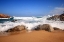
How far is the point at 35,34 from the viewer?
1.80m

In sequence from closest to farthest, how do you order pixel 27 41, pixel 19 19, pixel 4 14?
pixel 27 41 → pixel 4 14 → pixel 19 19

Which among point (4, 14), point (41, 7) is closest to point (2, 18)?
point (4, 14)

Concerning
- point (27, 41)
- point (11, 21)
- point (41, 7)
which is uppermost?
point (41, 7)

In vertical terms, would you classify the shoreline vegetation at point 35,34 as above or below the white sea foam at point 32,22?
below

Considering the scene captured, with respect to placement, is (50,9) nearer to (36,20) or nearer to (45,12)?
(45,12)

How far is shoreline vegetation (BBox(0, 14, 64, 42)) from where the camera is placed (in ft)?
5.01

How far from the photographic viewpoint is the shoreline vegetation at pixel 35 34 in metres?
1.53

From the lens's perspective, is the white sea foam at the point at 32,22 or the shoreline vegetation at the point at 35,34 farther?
the white sea foam at the point at 32,22

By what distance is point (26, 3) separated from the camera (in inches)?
107

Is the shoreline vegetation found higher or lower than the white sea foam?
lower

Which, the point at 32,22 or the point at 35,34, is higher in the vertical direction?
the point at 32,22

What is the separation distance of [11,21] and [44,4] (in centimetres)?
115

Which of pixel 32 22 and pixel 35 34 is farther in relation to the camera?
A: pixel 32 22

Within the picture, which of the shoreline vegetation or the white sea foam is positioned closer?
the shoreline vegetation
